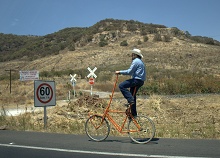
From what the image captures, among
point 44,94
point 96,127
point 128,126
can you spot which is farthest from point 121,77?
point 128,126

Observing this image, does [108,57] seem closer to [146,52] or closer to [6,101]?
[146,52]

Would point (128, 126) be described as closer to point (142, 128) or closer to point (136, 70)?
point (142, 128)

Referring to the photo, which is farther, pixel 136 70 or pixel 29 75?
pixel 29 75

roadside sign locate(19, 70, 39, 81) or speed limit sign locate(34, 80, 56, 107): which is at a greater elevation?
roadside sign locate(19, 70, 39, 81)

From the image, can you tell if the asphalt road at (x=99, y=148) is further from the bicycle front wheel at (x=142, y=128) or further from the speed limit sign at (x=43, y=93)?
the speed limit sign at (x=43, y=93)

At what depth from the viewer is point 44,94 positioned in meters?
11.0

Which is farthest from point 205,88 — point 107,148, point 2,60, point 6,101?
point 2,60

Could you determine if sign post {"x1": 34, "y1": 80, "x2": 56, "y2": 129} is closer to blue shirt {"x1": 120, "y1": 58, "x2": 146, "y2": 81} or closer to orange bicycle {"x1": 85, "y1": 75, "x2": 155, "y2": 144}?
orange bicycle {"x1": 85, "y1": 75, "x2": 155, "y2": 144}

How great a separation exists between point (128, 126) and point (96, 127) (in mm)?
883

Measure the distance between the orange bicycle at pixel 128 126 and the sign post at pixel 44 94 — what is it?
113 inches

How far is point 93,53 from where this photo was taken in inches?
2461

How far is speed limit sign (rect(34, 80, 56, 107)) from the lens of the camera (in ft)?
35.2

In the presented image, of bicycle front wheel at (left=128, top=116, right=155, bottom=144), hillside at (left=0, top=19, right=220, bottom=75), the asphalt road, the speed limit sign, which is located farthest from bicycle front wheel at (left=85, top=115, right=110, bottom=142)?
hillside at (left=0, top=19, right=220, bottom=75)

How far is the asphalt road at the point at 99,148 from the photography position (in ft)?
22.2
